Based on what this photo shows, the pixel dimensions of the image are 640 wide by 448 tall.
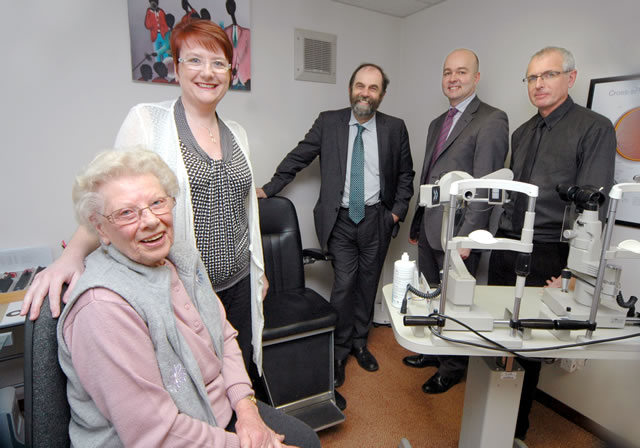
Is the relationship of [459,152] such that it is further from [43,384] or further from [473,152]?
[43,384]

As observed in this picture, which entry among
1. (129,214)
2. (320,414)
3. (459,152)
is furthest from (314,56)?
(320,414)

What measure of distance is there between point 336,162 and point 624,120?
1453 mm

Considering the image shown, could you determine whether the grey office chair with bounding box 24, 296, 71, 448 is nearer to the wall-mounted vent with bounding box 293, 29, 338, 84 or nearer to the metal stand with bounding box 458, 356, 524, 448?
the metal stand with bounding box 458, 356, 524, 448

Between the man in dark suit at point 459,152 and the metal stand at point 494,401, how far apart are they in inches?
27.4

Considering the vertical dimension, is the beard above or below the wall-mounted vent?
below

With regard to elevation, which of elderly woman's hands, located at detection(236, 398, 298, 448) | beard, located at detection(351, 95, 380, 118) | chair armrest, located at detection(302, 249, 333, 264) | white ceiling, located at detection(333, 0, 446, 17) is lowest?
elderly woman's hands, located at detection(236, 398, 298, 448)

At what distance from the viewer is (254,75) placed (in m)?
2.46

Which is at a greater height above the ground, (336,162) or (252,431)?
(336,162)

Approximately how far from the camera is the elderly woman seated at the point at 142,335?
846 millimetres

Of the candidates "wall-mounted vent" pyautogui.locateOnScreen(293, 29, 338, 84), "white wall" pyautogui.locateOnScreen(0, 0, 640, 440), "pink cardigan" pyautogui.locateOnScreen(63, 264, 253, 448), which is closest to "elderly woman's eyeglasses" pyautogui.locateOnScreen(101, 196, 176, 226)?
"pink cardigan" pyautogui.locateOnScreen(63, 264, 253, 448)

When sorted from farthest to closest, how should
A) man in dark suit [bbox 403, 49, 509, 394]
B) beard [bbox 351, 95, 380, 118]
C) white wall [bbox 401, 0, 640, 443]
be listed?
beard [bbox 351, 95, 380, 118]
man in dark suit [bbox 403, 49, 509, 394]
white wall [bbox 401, 0, 640, 443]

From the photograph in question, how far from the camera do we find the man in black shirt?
1635 millimetres

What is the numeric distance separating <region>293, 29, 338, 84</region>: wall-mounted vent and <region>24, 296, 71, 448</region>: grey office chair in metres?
2.19

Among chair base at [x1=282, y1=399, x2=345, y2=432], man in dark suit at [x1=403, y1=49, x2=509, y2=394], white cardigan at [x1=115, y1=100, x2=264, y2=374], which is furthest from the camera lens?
man in dark suit at [x1=403, y1=49, x2=509, y2=394]
